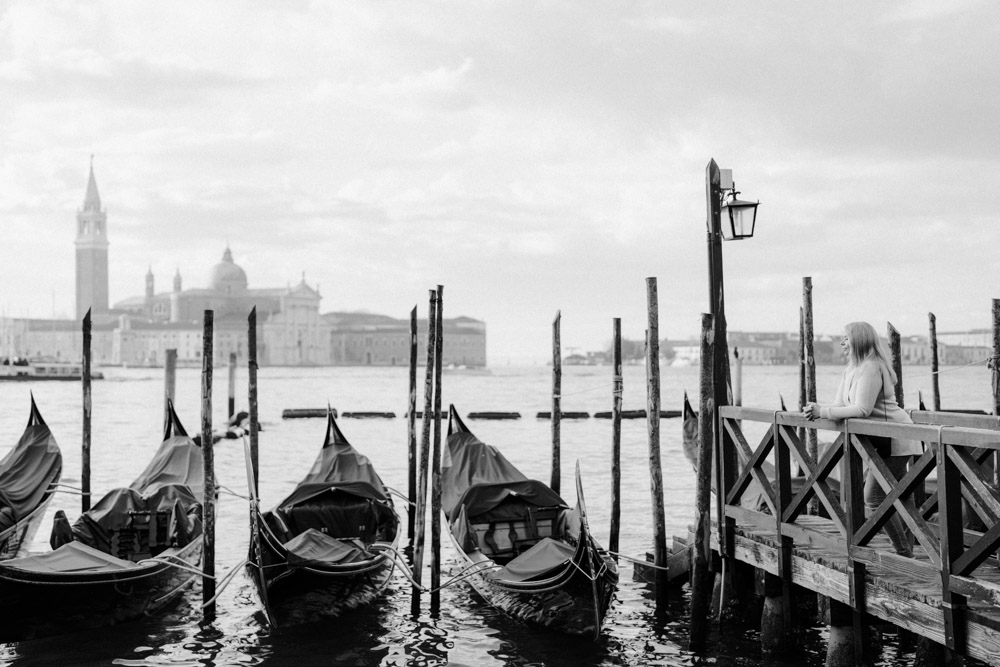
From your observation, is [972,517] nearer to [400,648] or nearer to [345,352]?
[400,648]

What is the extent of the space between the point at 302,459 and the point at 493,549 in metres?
8.50

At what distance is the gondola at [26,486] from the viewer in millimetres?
6445

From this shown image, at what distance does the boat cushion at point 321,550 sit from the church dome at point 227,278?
88.6 meters

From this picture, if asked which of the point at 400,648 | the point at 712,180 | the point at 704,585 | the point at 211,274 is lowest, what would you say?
the point at 400,648

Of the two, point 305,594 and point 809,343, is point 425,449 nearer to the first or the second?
point 305,594

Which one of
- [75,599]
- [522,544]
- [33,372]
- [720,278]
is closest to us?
[720,278]

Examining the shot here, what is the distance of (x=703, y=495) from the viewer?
15.0ft

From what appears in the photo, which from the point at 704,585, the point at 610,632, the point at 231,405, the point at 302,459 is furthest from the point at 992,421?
the point at 231,405

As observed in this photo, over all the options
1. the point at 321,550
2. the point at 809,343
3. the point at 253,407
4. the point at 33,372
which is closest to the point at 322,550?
the point at 321,550

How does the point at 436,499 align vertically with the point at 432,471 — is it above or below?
below

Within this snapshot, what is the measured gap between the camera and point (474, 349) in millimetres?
96938

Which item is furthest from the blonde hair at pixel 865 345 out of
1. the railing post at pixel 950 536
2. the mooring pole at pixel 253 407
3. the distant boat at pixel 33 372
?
the distant boat at pixel 33 372

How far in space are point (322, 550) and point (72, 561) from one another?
3.99ft

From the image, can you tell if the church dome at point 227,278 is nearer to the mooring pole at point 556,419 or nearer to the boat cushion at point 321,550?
the mooring pole at point 556,419
